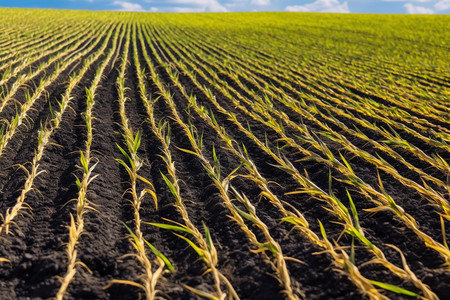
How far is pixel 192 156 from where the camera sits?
4531 millimetres

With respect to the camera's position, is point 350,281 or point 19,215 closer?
point 350,281

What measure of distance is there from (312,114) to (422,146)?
1.85 m

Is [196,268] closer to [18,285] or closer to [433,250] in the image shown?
[18,285]

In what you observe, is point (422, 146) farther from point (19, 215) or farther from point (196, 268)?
point (19, 215)

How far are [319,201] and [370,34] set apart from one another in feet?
78.2

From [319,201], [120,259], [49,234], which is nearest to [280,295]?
[120,259]

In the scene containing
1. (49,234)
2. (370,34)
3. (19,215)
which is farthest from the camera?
(370,34)

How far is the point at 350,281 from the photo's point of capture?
2324 mm

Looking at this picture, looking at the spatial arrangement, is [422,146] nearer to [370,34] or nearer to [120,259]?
[120,259]

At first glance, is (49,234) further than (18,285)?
Yes

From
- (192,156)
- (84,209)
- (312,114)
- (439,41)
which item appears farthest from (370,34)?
(84,209)

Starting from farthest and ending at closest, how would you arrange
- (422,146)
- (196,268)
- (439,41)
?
1. (439,41)
2. (422,146)
3. (196,268)

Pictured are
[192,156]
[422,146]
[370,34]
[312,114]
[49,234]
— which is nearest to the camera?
[49,234]

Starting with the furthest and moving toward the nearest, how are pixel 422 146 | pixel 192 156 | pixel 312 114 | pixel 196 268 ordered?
1. pixel 312 114
2. pixel 422 146
3. pixel 192 156
4. pixel 196 268
